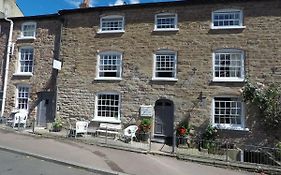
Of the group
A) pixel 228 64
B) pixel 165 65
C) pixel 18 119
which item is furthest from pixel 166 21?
pixel 18 119

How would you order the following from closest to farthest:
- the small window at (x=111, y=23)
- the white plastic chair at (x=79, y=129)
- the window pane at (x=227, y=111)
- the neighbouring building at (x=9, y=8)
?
the window pane at (x=227, y=111), the white plastic chair at (x=79, y=129), the small window at (x=111, y=23), the neighbouring building at (x=9, y=8)

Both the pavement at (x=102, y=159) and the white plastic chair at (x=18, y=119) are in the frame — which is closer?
the pavement at (x=102, y=159)

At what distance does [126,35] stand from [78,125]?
6395 mm

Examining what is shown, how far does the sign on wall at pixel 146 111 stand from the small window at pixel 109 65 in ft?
8.59

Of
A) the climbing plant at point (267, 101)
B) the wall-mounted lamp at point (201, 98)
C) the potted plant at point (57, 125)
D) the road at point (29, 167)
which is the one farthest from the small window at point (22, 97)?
the climbing plant at point (267, 101)

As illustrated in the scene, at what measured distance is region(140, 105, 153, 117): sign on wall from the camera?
16562 millimetres

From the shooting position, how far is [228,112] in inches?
617

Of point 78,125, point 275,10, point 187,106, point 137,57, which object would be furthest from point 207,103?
point 78,125

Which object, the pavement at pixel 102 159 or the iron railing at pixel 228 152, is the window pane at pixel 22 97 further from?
the iron railing at pixel 228 152

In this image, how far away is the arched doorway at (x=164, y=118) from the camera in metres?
16.6

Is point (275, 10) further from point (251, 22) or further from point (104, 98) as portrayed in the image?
point (104, 98)

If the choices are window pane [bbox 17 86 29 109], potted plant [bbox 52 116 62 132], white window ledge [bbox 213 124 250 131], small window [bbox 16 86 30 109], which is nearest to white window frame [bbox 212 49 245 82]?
white window ledge [bbox 213 124 250 131]

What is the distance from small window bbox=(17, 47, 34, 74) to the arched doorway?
32.5ft

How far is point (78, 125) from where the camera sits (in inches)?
635
